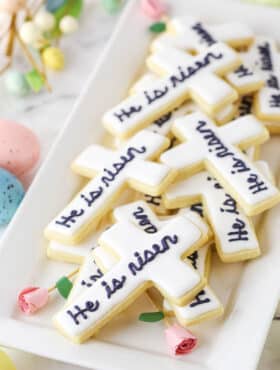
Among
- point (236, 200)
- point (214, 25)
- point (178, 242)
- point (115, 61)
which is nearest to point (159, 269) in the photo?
point (178, 242)

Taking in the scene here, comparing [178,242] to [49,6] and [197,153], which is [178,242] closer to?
[197,153]

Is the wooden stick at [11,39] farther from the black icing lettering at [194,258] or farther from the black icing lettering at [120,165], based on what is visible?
the black icing lettering at [194,258]

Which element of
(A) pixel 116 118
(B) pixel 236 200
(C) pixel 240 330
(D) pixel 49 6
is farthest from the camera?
(D) pixel 49 6

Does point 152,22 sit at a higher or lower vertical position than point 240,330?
higher

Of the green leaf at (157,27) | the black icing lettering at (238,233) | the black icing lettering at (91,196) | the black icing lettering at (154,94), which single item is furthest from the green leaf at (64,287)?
the green leaf at (157,27)

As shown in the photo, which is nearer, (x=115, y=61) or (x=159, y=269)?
(x=159, y=269)

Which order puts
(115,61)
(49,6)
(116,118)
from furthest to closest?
1. (49,6)
2. (115,61)
3. (116,118)

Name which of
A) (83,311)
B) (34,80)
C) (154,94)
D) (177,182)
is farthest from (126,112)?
(83,311)
